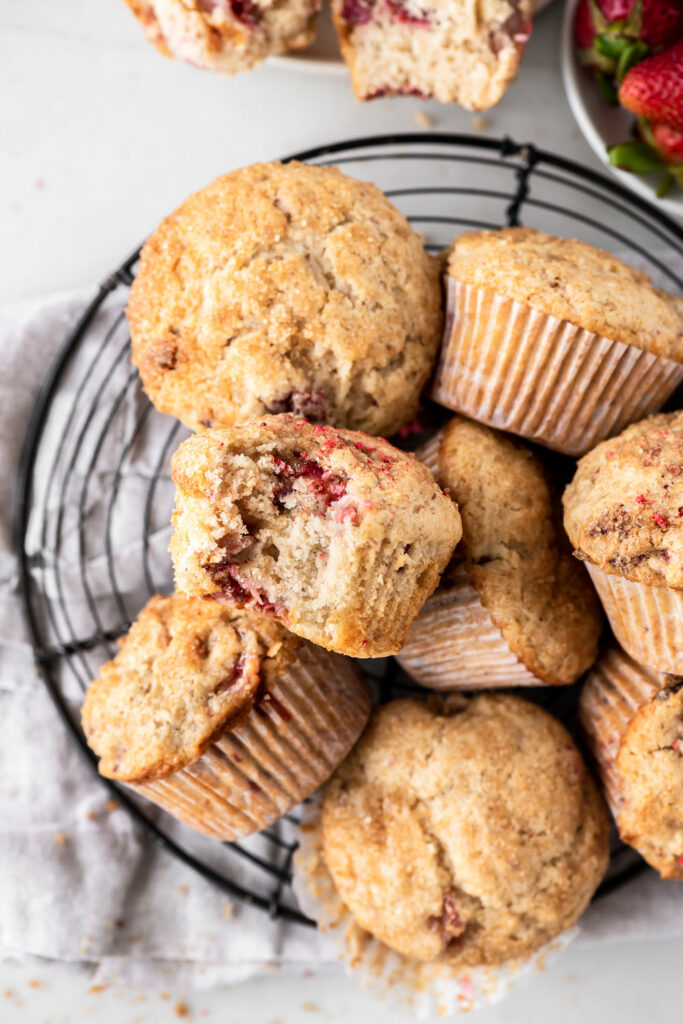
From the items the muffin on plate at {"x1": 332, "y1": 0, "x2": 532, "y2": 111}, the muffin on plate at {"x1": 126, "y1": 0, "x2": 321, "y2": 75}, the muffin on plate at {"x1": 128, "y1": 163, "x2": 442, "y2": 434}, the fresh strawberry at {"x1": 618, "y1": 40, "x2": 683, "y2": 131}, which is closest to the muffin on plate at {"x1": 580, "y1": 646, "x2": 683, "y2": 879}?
the muffin on plate at {"x1": 128, "y1": 163, "x2": 442, "y2": 434}

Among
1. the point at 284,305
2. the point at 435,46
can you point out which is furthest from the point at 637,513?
the point at 435,46

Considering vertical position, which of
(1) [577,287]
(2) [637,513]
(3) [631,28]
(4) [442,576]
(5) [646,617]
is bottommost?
(4) [442,576]

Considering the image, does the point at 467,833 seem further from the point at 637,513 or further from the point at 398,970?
the point at 637,513

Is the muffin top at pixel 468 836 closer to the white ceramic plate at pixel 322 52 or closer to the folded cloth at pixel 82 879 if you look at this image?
the folded cloth at pixel 82 879

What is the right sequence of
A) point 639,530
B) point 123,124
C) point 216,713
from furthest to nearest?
point 123,124, point 216,713, point 639,530

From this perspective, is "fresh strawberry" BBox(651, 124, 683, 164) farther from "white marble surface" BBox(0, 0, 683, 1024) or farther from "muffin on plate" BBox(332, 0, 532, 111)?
"muffin on plate" BBox(332, 0, 532, 111)

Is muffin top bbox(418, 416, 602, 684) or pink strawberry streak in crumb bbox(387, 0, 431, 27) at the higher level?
pink strawberry streak in crumb bbox(387, 0, 431, 27)
